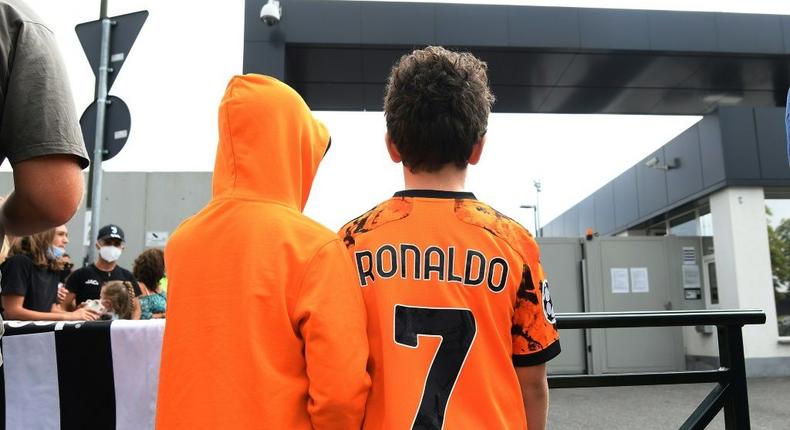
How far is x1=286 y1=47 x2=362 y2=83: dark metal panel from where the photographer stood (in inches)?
314

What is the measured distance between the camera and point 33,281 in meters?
4.15

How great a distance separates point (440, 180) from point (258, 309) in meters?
0.51

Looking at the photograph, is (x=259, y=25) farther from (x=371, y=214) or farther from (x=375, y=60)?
(x=371, y=214)

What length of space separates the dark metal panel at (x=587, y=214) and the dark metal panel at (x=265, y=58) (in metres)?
11.6

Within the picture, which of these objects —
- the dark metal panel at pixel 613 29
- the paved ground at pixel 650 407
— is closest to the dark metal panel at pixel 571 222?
the paved ground at pixel 650 407

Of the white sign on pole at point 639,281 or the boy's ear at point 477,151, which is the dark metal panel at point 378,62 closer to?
the white sign on pole at point 639,281

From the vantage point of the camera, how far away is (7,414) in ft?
7.16

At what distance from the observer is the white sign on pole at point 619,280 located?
33.1ft

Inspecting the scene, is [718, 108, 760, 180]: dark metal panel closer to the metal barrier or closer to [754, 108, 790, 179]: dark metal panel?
[754, 108, 790, 179]: dark metal panel

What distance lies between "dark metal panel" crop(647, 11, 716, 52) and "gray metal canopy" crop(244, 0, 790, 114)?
0.5 inches

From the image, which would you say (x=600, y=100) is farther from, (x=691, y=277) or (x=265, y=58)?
(x=265, y=58)

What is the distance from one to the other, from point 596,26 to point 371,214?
299 inches

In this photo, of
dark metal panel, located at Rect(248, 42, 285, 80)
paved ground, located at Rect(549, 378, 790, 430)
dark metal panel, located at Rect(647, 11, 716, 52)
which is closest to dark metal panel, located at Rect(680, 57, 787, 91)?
dark metal panel, located at Rect(647, 11, 716, 52)

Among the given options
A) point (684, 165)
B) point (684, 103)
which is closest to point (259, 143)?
point (684, 103)
